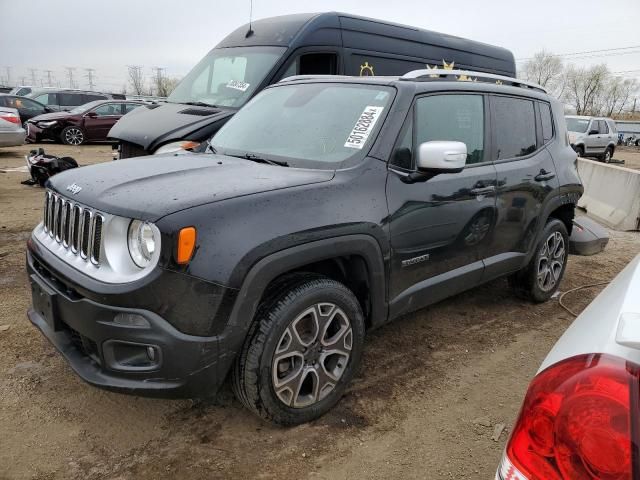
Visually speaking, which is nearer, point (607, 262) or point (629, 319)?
point (629, 319)

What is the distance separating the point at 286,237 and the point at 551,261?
3.11 metres

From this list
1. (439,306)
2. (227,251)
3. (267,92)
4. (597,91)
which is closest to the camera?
(227,251)

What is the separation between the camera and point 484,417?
290 cm

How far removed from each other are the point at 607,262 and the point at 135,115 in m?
6.34

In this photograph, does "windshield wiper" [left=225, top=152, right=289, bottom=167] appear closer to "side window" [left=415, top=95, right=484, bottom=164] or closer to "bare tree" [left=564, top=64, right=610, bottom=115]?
"side window" [left=415, top=95, right=484, bottom=164]

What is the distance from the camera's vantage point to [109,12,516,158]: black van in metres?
6.19

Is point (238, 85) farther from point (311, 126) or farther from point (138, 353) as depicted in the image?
point (138, 353)

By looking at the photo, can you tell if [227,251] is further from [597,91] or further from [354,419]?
[597,91]

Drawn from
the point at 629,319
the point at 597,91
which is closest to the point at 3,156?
the point at 629,319

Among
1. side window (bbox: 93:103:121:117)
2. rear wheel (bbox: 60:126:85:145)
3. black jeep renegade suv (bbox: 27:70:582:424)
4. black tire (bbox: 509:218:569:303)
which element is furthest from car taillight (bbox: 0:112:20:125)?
black tire (bbox: 509:218:569:303)

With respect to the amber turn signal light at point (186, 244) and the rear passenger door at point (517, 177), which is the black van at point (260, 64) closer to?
the rear passenger door at point (517, 177)

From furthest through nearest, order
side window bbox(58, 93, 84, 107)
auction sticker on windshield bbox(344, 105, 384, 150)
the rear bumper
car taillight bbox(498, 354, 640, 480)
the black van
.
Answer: side window bbox(58, 93, 84, 107)
the rear bumper
the black van
auction sticker on windshield bbox(344, 105, 384, 150)
car taillight bbox(498, 354, 640, 480)

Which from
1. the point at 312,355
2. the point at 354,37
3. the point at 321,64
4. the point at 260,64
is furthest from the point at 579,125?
the point at 312,355

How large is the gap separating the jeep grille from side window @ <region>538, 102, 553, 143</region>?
361cm
